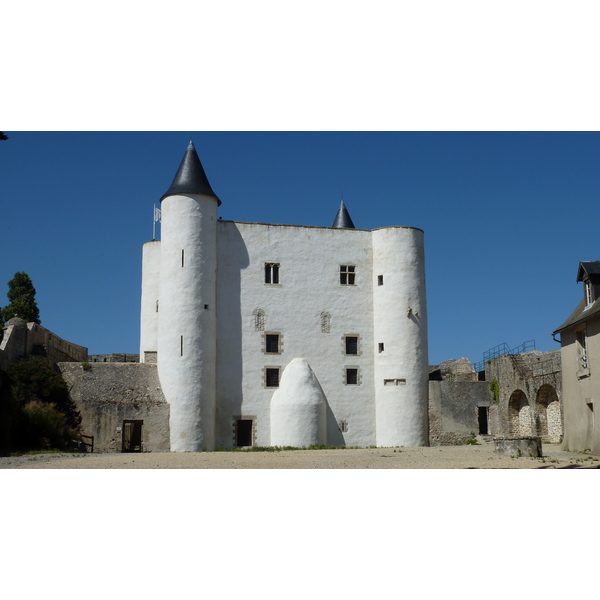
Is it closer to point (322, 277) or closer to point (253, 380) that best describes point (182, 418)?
point (253, 380)

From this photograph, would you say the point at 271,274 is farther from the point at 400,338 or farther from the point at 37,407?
the point at 37,407

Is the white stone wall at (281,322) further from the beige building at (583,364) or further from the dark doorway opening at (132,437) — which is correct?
the beige building at (583,364)

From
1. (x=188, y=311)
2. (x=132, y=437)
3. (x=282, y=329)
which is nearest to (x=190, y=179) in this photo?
(x=188, y=311)

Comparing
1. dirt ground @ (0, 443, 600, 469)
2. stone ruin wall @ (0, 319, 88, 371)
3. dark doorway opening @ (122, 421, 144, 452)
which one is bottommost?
dirt ground @ (0, 443, 600, 469)

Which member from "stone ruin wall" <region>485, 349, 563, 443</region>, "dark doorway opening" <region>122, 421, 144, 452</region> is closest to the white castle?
"dark doorway opening" <region>122, 421, 144, 452</region>

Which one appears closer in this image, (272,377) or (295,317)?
(272,377)

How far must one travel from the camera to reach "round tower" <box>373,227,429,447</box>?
3319 cm

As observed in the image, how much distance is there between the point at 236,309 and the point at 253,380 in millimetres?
3147

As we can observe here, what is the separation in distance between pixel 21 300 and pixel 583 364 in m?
29.5

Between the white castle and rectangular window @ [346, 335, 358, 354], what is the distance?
96mm

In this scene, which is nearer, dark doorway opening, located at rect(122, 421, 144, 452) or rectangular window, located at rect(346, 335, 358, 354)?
dark doorway opening, located at rect(122, 421, 144, 452)

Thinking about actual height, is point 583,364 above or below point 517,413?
above

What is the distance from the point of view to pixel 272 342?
1309 inches

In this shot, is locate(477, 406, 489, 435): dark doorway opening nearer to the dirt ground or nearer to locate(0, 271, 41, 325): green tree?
the dirt ground
